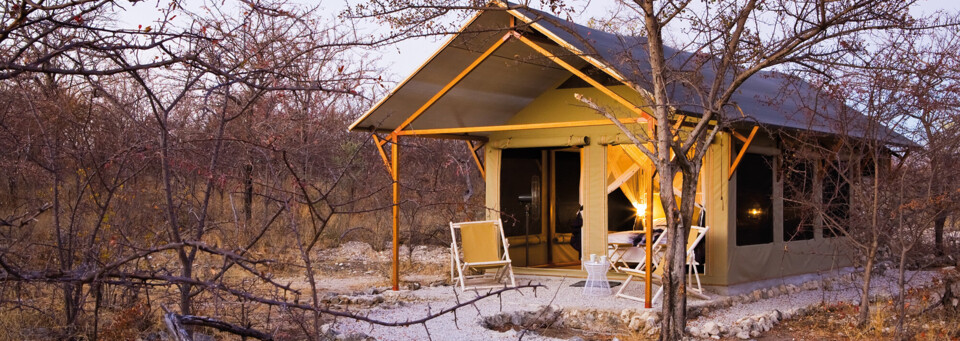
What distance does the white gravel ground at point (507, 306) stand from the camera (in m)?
6.47

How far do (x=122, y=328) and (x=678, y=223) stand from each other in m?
3.83

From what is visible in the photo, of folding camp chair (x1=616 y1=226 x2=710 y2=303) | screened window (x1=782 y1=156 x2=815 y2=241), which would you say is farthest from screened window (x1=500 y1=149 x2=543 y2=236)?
screened window (x1=782 y1=156 x2=815 y2=241)

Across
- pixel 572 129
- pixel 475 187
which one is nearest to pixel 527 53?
pixel 572 129

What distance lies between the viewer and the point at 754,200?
30.0 ft

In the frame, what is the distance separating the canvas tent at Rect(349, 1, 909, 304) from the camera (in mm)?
8250

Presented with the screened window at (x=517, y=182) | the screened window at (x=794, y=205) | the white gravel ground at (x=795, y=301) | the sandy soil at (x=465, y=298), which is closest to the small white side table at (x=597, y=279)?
the sandy soil at (x=465, y=298)

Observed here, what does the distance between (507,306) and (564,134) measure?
2.71m

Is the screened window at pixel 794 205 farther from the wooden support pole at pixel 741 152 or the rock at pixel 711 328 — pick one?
the rock at pixel 711 328

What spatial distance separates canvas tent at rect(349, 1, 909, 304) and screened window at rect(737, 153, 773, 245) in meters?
0.02

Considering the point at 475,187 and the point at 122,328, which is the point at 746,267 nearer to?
the point at 122,328

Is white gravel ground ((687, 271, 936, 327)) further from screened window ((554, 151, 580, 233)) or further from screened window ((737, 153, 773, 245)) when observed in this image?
screened window ((554, 151, 580, 233))

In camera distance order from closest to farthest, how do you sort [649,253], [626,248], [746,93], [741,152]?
[649,253] → [741,152] → [626,248] → [746,93]

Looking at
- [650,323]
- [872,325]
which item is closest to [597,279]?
[650,323]

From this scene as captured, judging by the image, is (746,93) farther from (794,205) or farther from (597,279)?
(597,279)
